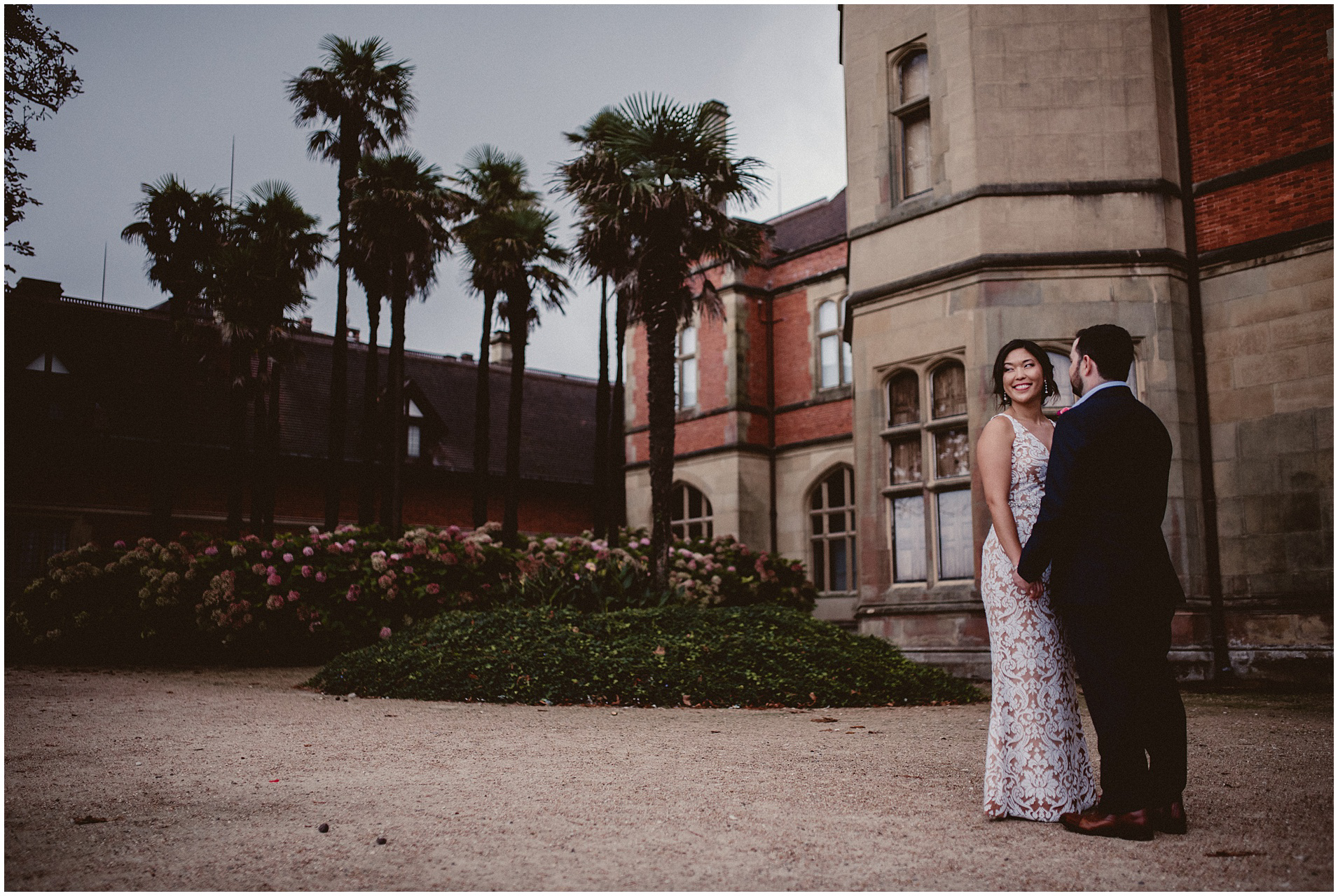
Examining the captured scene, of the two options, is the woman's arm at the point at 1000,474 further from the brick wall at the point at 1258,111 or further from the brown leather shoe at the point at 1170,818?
the brick wall at the point at 1258,111

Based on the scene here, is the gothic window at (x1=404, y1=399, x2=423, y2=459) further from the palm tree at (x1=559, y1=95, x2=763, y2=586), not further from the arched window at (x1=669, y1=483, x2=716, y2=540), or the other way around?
the palm tree at (x1=559, y1=95, x2=763, y2=586)

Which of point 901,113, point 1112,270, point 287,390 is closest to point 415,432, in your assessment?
point 287,390

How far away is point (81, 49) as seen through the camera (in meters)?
7.14

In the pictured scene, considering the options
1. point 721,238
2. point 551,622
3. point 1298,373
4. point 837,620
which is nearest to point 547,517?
point 837,620

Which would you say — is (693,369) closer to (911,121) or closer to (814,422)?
→ (814,422)

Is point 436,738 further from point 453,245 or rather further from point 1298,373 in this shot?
point 453,245

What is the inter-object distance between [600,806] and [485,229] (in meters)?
16.5

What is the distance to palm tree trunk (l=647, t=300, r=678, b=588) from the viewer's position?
1162 centimetres

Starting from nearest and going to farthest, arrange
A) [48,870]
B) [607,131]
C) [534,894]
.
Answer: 1. [534,894]
2. [48,870]
3. [607,131]

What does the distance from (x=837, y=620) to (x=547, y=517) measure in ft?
42.8

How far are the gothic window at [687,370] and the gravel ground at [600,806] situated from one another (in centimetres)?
1754

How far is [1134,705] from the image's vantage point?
3.69m

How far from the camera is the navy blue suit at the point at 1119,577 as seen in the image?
145 inches

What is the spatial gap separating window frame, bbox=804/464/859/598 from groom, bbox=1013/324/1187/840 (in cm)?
1863
